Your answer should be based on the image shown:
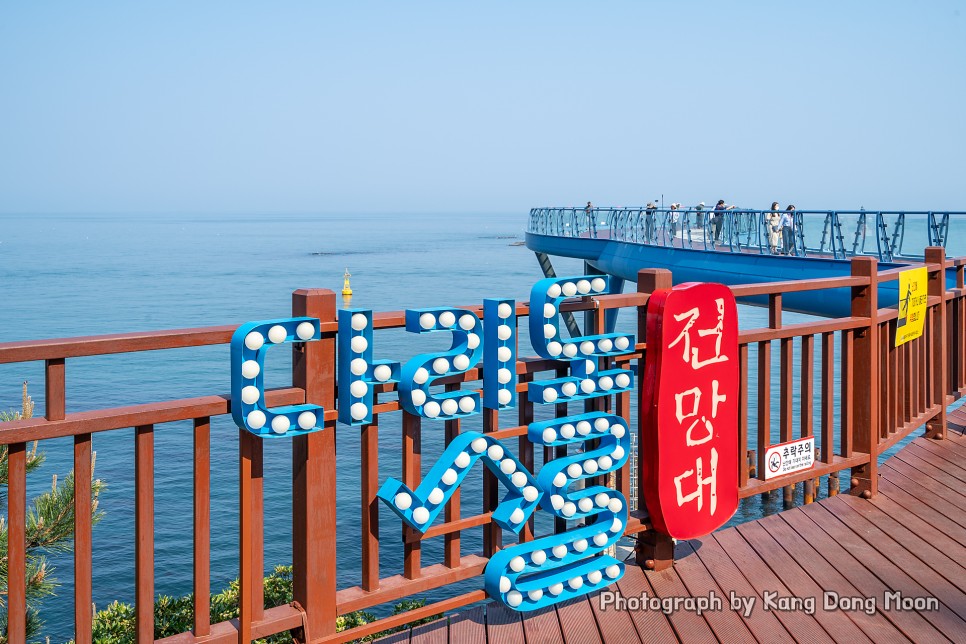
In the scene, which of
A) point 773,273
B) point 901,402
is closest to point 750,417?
point 773,273

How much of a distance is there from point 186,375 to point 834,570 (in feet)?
104

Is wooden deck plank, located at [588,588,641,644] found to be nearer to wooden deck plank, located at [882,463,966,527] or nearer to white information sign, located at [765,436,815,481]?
white information sign, located at [765,436,815,481]

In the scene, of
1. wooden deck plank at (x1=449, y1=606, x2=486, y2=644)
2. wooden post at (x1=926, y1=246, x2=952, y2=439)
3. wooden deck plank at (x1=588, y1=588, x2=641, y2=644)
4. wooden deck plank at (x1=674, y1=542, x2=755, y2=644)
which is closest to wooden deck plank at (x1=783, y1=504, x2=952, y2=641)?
wooden deck plank at (x1=674, y1=542, x2=755, y2=644)

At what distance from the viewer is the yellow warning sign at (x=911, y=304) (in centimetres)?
635

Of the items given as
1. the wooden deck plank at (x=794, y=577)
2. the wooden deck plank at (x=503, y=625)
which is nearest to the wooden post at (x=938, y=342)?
the wooden deck plank at (x=794, y=577)

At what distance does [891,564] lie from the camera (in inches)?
189

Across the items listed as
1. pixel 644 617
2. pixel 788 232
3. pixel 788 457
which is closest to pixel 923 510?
pixel 788 457

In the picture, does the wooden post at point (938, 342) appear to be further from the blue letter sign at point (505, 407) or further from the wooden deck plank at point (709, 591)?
the blue letter sign at point (505, 407)

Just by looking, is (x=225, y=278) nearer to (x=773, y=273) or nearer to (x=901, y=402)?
(x=773, y=273)

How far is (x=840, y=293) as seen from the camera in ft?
57.9

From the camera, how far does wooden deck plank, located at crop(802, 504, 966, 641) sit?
4.12 metres

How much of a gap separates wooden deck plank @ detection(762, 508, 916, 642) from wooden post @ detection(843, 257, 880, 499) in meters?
0.53

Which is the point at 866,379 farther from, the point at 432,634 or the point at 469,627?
the point at 432,634

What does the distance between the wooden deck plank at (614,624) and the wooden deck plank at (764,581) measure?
25.2 inches
